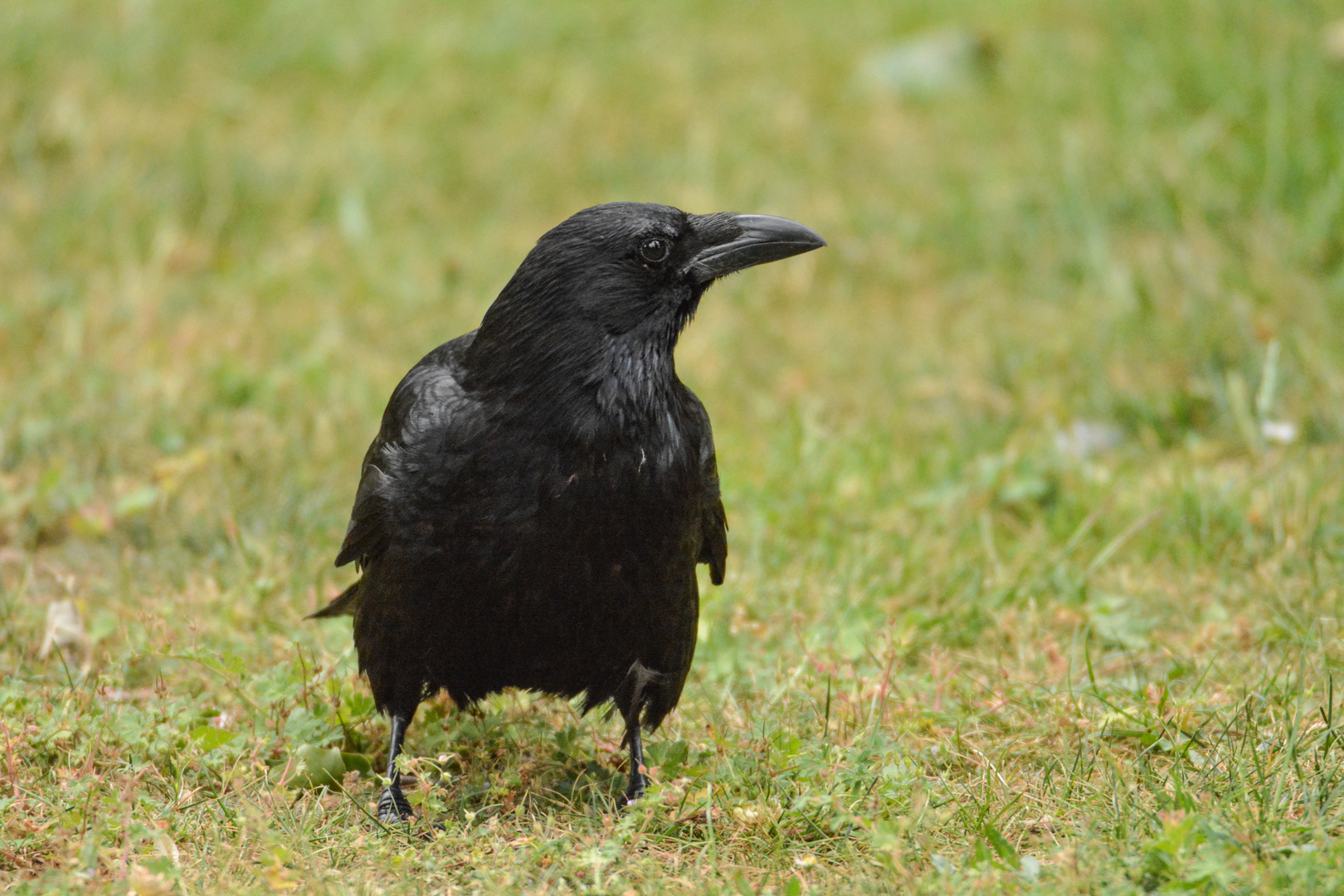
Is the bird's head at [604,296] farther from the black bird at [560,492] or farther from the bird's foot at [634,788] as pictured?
the bird's foot at [634,788]

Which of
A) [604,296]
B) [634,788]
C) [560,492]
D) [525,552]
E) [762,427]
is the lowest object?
[634,788]

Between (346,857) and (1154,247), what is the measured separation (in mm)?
4451

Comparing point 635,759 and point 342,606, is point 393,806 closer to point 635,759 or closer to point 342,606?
point 635,759

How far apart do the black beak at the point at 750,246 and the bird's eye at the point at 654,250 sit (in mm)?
68

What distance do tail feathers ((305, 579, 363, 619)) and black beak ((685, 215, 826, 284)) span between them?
Answer: 1113 mm

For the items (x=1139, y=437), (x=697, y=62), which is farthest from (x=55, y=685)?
(x=697, y=62)

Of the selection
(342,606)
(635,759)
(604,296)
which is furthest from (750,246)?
(342,606)

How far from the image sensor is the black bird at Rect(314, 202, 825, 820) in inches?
109

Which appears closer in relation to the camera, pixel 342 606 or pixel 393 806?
pixel 393 806

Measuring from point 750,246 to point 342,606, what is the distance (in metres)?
1.31

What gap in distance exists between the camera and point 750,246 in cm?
309

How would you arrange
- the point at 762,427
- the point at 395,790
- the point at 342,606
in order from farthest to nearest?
the point at 762,427
the point at 342,606
the point at 395,790

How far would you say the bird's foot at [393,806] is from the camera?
9.45ft

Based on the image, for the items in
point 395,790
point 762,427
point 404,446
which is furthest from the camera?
point 762,427
